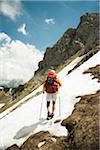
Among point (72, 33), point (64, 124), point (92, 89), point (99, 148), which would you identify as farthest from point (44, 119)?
point (72, 33)

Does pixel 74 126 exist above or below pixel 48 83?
below

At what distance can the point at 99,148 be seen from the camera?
12273 millimetres

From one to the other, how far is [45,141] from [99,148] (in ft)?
11.2

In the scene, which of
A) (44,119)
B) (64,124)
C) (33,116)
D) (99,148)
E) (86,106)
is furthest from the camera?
(33,116)

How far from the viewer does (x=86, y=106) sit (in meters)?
16.4

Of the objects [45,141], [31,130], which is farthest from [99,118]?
[31,130]

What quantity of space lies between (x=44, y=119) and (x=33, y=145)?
139 inches

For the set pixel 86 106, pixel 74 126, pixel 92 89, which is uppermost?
pixel 92 89

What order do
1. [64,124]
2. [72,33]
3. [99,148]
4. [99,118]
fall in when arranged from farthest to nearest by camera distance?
[72,33] → [64,124] → [99,118] → [99,148]

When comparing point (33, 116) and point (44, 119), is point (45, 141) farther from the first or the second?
point (33, 116)

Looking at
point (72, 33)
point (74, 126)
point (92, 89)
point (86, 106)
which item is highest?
point (72, 33)

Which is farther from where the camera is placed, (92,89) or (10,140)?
(92,89)

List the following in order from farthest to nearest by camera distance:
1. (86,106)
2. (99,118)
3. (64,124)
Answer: (86,106)
(64,124)
(99,118)

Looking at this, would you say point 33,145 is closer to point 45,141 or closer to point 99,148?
point 45,141
